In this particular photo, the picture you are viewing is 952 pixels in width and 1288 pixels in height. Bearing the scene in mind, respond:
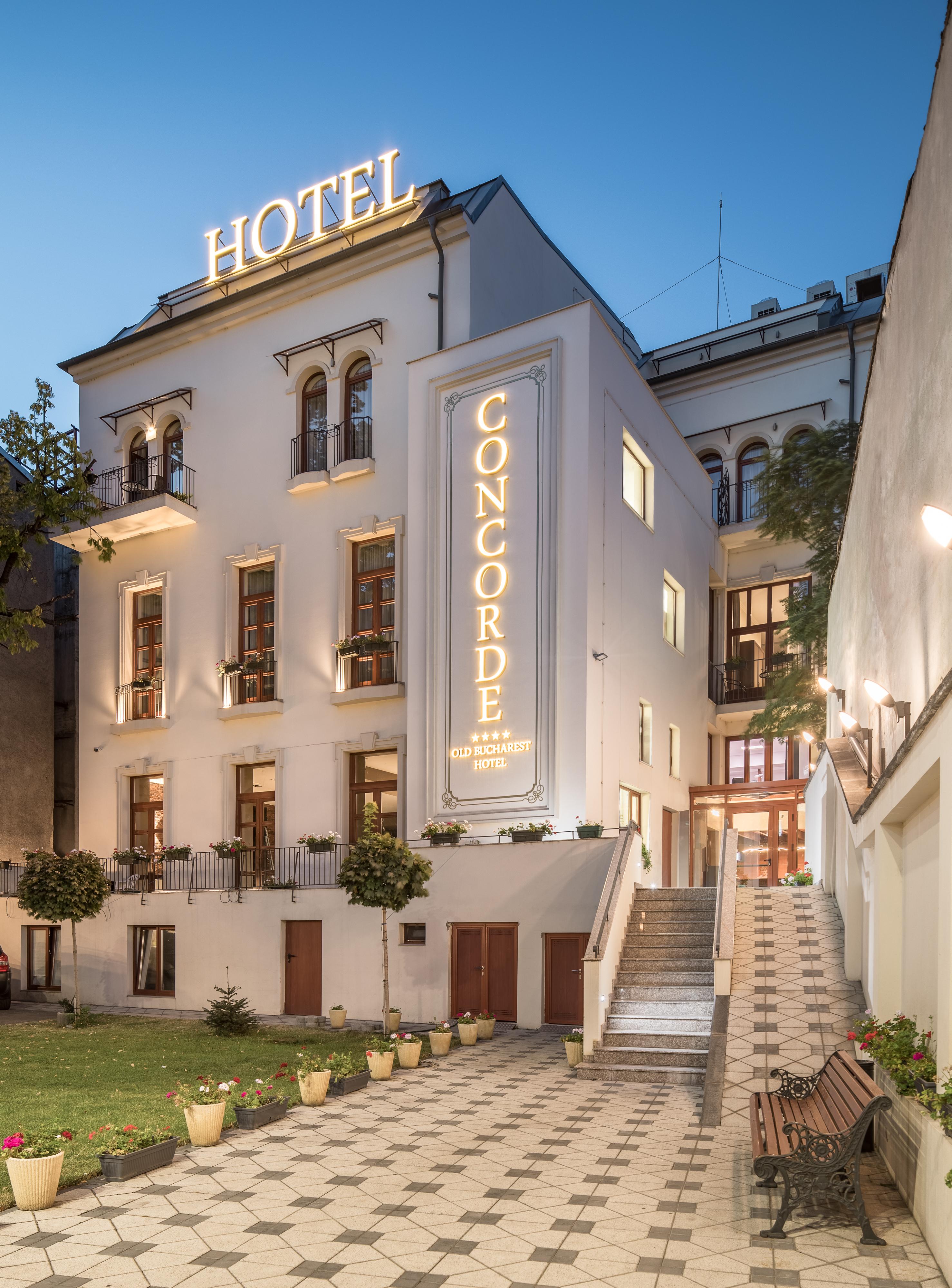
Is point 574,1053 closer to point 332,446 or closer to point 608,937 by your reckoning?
point 608,937

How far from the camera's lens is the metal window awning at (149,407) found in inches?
1007

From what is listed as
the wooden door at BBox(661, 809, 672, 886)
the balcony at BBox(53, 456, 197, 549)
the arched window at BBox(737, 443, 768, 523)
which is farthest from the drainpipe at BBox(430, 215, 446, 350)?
the wooden door at BBox(661, 809, 672, 886)

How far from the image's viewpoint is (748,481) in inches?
1053

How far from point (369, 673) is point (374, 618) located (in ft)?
3.86

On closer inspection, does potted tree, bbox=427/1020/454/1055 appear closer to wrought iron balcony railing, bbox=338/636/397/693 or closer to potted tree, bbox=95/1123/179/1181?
potted tree, bbox=95/1123/179/1181

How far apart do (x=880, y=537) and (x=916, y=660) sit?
7.83 feet

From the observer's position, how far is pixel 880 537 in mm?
10078

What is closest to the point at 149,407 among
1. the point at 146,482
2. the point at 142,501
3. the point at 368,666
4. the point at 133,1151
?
the point at 146,482

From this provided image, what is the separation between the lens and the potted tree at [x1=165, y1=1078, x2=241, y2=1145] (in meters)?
9.39

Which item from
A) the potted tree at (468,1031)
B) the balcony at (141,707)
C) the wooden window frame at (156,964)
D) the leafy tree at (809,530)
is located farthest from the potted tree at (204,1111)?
the balcony at (141,707)

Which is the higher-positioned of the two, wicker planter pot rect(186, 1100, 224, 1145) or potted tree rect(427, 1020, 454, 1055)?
wicker planter pot rect(186, 1100, 224, 1145)

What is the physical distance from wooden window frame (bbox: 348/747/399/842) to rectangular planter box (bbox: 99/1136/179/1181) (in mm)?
12369

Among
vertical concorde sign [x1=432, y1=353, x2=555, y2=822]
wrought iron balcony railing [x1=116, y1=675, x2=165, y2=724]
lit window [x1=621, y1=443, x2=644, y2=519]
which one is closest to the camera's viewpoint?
vertical concorde sign [x1=432, y1=353, x2=555, y2=822]

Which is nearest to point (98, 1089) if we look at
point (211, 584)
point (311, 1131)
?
point (311, 1131)
